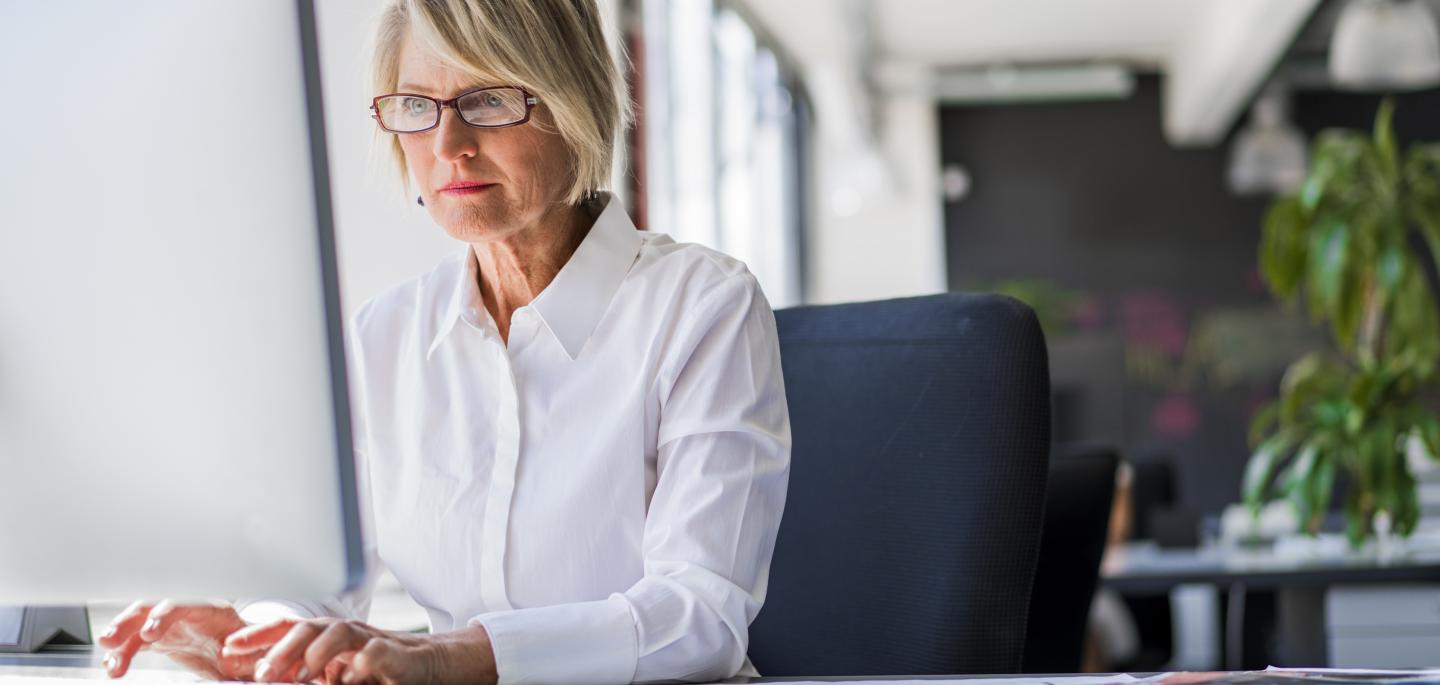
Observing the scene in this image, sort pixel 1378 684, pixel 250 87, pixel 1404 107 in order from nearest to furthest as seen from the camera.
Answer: pixel 250 87 → pixel 1378 684 → pixel 1404 107

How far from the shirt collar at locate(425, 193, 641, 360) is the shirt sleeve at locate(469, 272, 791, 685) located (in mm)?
95

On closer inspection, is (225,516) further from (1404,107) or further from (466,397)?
(1404,107)

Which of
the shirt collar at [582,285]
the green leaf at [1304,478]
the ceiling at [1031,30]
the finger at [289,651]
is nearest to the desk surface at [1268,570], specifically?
the green leaf at [1304,478]

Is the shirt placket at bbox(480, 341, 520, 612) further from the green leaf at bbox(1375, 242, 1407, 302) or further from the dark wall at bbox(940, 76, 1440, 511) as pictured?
the dark wall at bbox(940, 76, 1440, 511)

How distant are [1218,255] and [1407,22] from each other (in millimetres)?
4587

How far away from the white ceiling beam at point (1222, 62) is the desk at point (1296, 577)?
3395mm

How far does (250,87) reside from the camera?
2.08ft

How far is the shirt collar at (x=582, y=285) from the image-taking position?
1134 mm

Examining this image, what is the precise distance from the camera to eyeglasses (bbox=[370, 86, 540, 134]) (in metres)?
1.08

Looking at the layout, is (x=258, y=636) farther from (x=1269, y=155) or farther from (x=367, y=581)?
(x=1269, y=155)

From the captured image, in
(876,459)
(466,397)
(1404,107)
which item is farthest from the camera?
(1404,107)

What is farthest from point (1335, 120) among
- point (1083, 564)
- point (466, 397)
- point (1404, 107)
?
point (466, 397)

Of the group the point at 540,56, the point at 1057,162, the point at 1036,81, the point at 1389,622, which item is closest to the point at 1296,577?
the point at 1389,622

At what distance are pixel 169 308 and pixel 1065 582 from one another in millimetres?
1393
